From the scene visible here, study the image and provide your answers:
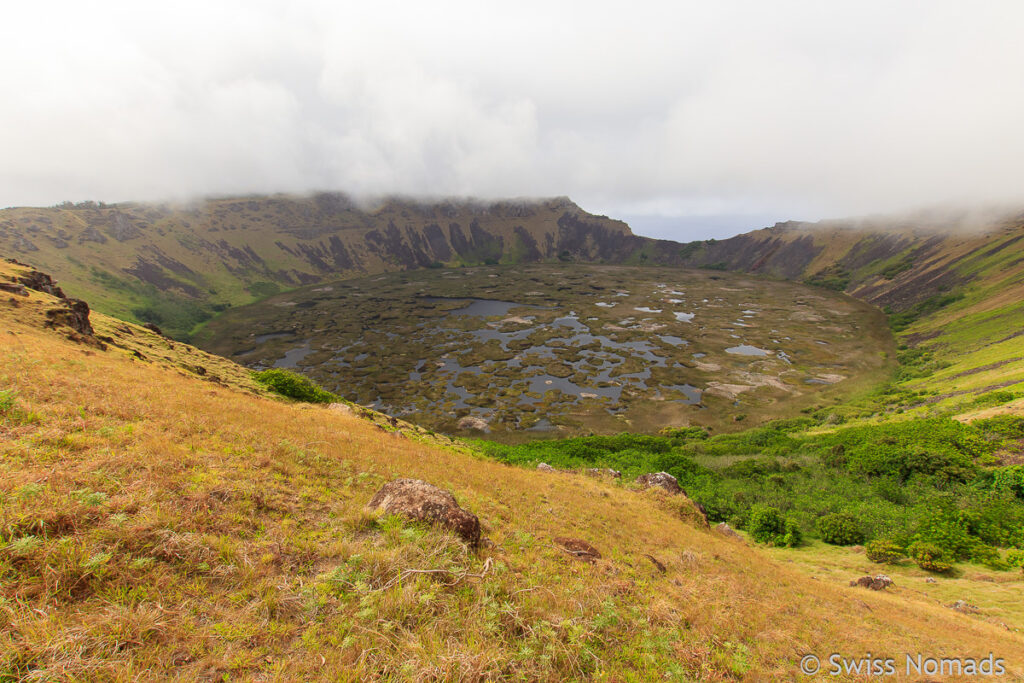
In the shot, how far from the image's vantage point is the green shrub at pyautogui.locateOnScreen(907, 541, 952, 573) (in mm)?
19734

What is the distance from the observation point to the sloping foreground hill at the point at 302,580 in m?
4.71

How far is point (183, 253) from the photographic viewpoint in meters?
179

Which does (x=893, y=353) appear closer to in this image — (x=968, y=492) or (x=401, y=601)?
(x=968, y=492)

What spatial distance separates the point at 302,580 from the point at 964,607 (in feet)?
86.2

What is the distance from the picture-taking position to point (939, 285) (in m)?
103

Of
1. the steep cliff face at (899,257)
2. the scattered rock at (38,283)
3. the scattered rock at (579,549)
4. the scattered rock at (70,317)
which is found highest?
the steep cliff face at (899,257)

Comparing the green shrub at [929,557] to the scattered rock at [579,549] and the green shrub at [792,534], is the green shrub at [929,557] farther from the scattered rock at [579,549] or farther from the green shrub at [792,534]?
the scattered rock at [579,549]

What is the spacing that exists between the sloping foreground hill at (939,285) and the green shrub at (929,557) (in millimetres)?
23085

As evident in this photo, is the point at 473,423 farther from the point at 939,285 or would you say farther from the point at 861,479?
the point at 939,285

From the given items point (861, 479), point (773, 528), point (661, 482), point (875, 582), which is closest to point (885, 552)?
point (875, 582)

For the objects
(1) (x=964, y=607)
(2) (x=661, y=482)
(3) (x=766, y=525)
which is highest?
(2) (x=661, y=482)

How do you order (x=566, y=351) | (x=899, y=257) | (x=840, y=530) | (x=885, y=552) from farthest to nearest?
(x=899, y=257) < (x=566, y=351) < (x=840, y=530) < (x=885, y=552)

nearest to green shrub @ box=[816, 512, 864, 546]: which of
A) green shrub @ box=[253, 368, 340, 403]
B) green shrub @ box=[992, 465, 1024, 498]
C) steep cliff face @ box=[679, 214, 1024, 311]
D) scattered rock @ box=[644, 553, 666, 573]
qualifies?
green shrub @ box=[992, 465, 1024, 498]

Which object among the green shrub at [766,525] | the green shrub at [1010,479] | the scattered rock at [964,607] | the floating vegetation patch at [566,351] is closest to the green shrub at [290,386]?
the floating vegetation patch at [566,351]
